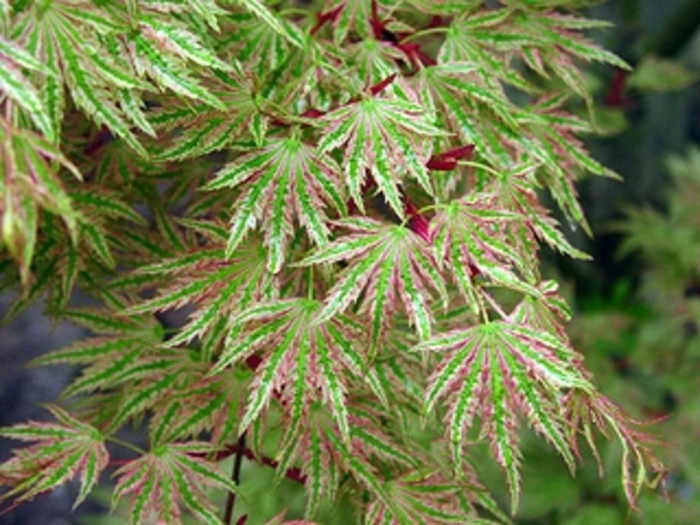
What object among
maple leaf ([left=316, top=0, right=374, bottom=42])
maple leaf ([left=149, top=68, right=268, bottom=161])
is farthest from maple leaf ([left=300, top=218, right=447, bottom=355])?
maple leaf ([left=316, top=0, right=374, bottom=42])

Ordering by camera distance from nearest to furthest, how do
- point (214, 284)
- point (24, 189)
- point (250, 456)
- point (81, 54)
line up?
point (24, 189)
point (81, 54)
point (214, 284)
point (250, 456)

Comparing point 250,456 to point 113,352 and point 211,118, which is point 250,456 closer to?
point 113,352

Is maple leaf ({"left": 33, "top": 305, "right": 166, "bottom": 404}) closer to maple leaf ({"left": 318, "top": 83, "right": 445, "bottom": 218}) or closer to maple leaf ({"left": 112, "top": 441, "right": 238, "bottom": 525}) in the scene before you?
maple leaf ({"left": 112, "top": 441, "right": 238, "bottom": 525})

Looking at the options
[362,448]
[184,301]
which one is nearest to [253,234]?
[184,301]

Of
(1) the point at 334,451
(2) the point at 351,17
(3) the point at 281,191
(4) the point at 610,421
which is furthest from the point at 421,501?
(2) the point at 351,17

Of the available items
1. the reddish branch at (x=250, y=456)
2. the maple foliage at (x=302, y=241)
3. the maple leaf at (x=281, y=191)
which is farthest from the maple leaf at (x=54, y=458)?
the maple leaf at (x=281, y=191)

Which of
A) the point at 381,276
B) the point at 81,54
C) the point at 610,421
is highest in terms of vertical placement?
the point at 81,54
